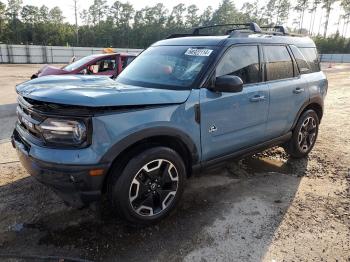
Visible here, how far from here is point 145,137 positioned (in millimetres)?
3064

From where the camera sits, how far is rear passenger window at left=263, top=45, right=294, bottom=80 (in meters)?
4.34

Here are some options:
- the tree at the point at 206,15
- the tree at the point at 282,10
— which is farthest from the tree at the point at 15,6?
the tree at the point at 282,10

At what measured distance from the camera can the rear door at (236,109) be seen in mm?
3580

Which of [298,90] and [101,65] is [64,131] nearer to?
[298,90]

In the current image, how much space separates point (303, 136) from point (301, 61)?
118cm

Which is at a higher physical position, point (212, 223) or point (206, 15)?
point (206, 15)

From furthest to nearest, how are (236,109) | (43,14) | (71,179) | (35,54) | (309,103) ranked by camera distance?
(43,14)
(35,54)
(309,103)
(236,109)
(71,179)

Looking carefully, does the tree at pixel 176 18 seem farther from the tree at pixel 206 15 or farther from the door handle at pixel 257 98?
the door handle at pixel 257 98

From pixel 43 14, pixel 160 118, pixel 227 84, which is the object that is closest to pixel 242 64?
pixel 227 84

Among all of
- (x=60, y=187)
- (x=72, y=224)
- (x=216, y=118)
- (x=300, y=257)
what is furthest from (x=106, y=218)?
(x=300, y=257)

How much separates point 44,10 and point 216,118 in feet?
281

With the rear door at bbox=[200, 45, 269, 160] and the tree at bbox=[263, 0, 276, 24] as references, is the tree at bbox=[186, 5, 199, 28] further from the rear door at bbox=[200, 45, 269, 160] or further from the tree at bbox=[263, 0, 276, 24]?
the rear door at bbox=[200, 45, 269, 160]

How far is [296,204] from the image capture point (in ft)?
12.8

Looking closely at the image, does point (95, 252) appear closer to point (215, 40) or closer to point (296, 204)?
point (296, 204)
